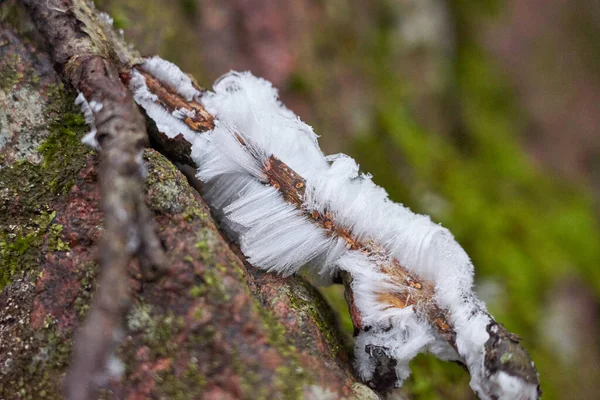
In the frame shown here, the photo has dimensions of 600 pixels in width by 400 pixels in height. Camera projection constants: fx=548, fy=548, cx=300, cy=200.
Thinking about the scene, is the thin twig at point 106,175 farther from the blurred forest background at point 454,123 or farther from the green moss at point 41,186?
the blurred forest background at point 454,123

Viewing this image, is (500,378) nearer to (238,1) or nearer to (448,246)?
(448,246)

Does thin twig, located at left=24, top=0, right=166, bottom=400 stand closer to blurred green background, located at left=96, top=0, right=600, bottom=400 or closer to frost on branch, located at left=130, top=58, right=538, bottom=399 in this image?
frost on branch, located at left=130, top=58, right=538, bottom=399

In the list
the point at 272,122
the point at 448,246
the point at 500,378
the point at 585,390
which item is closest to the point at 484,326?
the point at 500,378

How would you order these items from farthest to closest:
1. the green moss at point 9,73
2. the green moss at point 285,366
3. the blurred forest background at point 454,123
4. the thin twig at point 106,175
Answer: the blurred forest background at point 454,123, the green moss at point 9,73, the green moss at point 285,366, the thin twig at point 106,175

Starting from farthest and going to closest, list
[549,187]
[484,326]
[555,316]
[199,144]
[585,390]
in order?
1. [549,187]
2. [555,316]
3. [585,390]
4. [199,144]
5. [484,326]

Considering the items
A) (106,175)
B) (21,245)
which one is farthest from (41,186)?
(106,175)

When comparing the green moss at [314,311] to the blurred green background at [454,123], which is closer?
the green moss at [314,311]

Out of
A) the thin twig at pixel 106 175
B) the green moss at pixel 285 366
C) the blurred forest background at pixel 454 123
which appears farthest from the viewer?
the blurred forest background at pixel 454 123

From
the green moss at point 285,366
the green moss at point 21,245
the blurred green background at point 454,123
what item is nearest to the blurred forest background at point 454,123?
the blurred green background at point 454,123
